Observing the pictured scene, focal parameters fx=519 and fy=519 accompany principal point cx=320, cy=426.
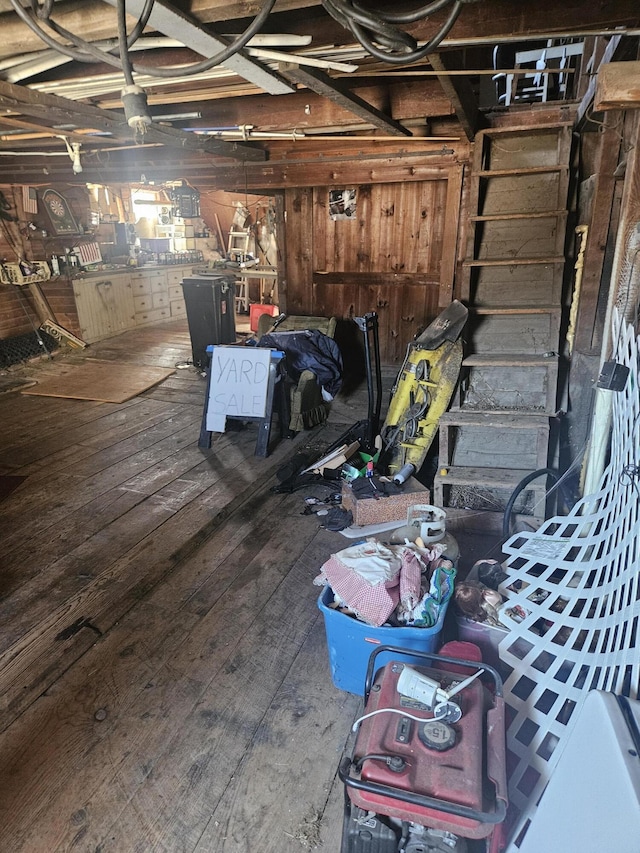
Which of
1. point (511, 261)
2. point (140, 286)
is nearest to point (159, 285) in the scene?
point (140, 286)

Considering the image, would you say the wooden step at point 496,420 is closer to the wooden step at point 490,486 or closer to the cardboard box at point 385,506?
the wooden step at point 490,486

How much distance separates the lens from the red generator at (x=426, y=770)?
109cm

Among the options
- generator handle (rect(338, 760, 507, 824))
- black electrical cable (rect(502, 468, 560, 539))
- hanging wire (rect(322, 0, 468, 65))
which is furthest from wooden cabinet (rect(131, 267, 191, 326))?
generator handle (rect(338, 760, 507, 824))

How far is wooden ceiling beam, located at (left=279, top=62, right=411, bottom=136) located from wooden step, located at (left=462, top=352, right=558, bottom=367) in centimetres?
139

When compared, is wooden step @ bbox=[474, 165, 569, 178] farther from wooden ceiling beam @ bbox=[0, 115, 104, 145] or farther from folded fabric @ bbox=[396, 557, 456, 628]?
folded fabric @ bbox=[396, 557, 456, 628]

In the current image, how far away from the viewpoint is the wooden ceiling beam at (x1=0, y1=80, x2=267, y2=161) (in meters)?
2.05

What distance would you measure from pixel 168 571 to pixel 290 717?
1.03 meters

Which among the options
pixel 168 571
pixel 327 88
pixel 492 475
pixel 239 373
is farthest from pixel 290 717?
pixel 239 373

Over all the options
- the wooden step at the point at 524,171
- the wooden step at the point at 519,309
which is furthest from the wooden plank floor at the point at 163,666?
the wooden step at the point at 524,171

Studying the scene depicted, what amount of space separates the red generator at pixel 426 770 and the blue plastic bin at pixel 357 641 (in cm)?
27

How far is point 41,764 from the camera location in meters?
1.61

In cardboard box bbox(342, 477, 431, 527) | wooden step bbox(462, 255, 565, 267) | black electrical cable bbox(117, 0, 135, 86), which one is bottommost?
cardboard box bbox(342, 477, 431, 527)

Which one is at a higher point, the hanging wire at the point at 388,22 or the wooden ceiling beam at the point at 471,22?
the wooden ceiling beam at the point at 471,22

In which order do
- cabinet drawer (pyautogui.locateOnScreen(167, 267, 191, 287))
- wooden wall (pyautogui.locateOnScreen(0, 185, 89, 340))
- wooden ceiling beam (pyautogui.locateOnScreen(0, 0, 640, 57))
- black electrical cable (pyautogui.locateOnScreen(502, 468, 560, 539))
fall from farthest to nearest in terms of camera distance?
cabinet drawer (pyautogui.locateOnScreen(167, 267, 191, 287)), wooden wall (pyautogui.locateOnScreen(0, 185, 89, 340)), black electrical cable (pyautogui.locateOnScreen(502, 468, 560, 539)), wooden ceiling beam (pyautogui.locateOnScreen(0, 0, 640, 57))
